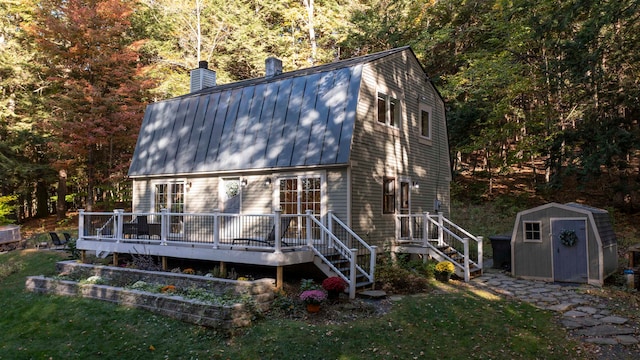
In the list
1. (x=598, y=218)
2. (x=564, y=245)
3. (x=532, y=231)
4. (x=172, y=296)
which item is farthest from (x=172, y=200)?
(x=598, y=218)

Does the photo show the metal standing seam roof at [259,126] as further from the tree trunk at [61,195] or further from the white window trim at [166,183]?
the tree trunk at [61,195]

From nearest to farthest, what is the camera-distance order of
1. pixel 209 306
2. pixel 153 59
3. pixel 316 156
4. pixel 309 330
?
1. pixel 309 330
2. pixel 209 306
3. pixel 316 156
4. pixel 153 59

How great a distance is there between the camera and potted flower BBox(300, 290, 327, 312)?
8.19m

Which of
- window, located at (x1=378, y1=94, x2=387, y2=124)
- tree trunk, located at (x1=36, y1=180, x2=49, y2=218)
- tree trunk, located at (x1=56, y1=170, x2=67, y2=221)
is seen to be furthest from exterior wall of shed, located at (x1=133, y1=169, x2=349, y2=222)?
tree trunk, located at (x1=36, y1=180, x2=49, y2=218)

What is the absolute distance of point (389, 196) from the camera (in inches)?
507

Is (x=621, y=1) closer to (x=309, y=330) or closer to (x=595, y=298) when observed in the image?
(x=595, y=298)

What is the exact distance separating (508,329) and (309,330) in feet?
11.6

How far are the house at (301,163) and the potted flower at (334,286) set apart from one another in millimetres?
1052

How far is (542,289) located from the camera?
34.7 feet

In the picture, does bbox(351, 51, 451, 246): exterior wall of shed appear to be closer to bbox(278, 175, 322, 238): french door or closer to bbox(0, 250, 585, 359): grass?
bbox(278, 175, 322, 238): french door

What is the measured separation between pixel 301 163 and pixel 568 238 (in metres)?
7.14

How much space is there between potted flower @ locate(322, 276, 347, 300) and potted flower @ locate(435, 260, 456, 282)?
358 centimetres

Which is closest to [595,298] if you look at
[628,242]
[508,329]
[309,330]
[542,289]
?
[542,289]

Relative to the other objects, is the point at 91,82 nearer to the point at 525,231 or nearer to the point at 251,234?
the point at 251,234
